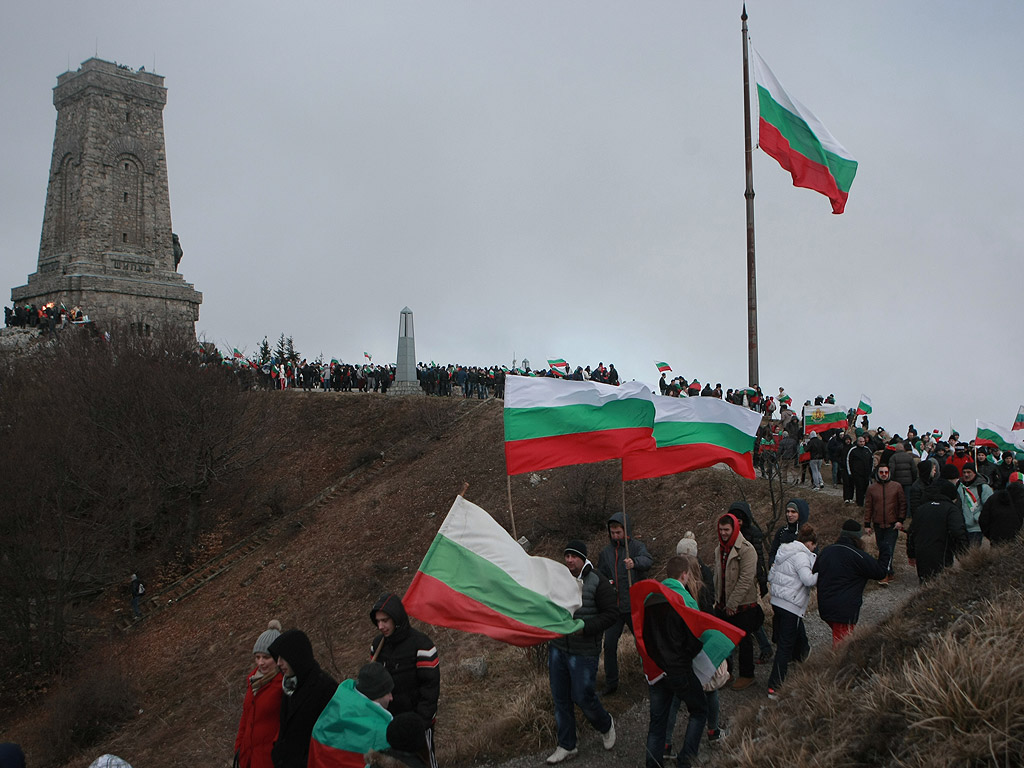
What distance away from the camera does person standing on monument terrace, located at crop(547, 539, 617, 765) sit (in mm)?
6973

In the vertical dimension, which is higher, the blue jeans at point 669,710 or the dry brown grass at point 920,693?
the dry brown grass at point 920,693

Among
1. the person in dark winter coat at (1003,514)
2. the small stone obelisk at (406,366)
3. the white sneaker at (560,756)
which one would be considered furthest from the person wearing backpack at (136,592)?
the person in dark winter coat at (1003,514)

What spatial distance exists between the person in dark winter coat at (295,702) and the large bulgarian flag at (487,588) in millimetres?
1464

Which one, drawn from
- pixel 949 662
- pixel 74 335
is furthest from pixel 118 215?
pixel 949 662

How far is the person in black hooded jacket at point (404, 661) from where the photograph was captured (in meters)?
5.85

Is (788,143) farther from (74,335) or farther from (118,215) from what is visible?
(118,215)

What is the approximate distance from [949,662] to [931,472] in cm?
1162

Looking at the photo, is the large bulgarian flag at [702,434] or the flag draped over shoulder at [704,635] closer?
the flag draped over shoulder at [704,635]

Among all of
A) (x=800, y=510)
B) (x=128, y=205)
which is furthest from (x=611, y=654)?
(x=128, y=205)

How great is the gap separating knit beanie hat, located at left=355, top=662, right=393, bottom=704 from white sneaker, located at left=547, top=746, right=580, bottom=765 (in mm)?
2650

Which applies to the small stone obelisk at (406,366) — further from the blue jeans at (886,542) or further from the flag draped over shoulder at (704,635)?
the flag draped over shoulder at (704,635)

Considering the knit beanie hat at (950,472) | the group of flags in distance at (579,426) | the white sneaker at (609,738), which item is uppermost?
the group of flags in distance at (579,426)

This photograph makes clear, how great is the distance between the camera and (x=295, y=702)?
5348 mm

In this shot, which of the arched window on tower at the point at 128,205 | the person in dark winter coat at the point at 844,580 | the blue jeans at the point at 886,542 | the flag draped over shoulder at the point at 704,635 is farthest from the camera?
the arched window on tower at the point at 128,205
